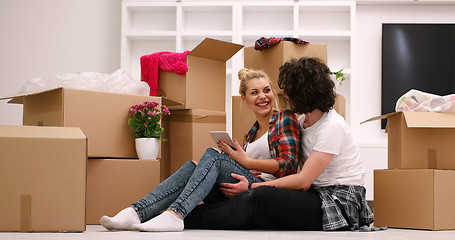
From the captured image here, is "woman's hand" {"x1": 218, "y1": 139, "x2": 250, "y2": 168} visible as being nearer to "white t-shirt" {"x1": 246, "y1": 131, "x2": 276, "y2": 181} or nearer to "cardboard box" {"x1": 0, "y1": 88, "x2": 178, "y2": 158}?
"white t-shirt" {"x1": 246, "y1": 131, "x2": 276, "y2": 181}

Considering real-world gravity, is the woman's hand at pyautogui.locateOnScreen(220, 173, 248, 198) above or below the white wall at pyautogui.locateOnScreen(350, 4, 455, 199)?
below

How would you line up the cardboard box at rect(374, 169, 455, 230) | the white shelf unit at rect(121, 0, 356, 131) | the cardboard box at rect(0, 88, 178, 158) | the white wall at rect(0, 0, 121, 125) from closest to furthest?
the cardboard box at rect(374, 169, 455, 230) → the cardboard box at rect(0, 88, 178, 158) → the white shelf unit at rect(121, 0, 356, 131) → the white wall at rect(0, 0, 121, 125)

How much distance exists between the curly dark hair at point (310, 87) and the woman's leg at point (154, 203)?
1.47 feet

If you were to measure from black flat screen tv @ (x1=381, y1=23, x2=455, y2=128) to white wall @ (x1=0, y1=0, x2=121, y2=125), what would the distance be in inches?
77.6

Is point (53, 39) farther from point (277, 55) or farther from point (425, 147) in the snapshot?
point (425, 147)

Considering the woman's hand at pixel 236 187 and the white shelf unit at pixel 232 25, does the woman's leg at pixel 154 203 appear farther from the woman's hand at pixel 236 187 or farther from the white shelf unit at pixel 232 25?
the white shelf unit at pixel 232 25

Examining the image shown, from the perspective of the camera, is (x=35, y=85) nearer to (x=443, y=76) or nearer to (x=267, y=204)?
(x=267, y=204)

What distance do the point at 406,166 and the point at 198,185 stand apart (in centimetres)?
90

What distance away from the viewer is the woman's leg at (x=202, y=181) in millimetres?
1876

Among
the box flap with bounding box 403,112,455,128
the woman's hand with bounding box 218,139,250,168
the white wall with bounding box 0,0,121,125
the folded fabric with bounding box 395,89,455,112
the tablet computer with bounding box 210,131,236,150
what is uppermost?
the white wall with bounding box 0,0,121,125

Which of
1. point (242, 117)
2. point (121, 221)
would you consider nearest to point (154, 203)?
point (121, 221)

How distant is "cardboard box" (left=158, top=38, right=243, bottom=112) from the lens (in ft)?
9.26

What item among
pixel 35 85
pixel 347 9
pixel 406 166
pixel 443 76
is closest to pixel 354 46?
pixel 347 9

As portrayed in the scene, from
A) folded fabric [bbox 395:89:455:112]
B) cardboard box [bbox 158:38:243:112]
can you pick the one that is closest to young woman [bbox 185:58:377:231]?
folded fabric [bbox 395:89:455:112]
